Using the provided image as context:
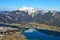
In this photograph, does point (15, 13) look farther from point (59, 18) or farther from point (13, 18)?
point (59, 18)

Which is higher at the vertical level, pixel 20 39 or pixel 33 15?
pixel 20 39

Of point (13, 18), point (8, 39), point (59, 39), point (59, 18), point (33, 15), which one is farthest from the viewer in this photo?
point (33, 15)

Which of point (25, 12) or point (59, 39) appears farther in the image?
point (25, 12)

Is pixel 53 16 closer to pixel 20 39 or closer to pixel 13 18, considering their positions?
pixel 13 18

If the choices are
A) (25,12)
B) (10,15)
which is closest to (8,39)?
(10,15)

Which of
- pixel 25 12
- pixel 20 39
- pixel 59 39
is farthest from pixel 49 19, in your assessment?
pixel 20 39

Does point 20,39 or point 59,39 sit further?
point 59,39

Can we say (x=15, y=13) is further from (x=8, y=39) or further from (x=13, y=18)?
(x=8, y=39)

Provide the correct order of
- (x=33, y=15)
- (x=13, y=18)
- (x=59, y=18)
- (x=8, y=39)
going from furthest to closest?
(x=33, y=15) < (x=13, y=18) < (x=59, y=18) < (x=8, y=39)

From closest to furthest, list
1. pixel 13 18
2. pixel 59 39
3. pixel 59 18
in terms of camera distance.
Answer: pixel 59 39, pixel 59 18, pixel 13 18

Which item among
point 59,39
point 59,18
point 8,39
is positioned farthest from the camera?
point 59,18
